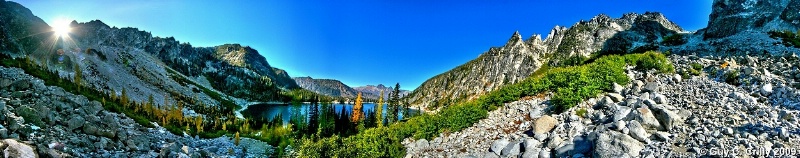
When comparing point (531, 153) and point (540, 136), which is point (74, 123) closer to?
point (531, 153)

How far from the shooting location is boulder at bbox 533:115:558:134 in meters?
16.6

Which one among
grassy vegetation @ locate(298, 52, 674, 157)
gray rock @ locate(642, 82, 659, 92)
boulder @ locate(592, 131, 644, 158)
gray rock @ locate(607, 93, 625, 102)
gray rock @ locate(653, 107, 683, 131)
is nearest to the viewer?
boulder @ locate(592, 131, 644, 158)

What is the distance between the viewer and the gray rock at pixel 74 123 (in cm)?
1906

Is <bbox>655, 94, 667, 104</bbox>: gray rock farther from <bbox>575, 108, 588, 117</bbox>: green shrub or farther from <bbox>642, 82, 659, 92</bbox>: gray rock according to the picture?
<bbox>575, 108, 588, 117</bbox>: green shrub

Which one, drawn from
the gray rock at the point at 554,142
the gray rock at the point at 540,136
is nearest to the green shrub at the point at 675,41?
the gray rock at the point at 540,136

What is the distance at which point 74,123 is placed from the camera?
19250mm

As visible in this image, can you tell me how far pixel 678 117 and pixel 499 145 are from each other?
21.3 ft

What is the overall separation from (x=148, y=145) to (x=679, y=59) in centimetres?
3107

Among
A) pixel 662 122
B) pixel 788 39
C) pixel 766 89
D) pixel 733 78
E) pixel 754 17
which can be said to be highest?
pixel 754 17

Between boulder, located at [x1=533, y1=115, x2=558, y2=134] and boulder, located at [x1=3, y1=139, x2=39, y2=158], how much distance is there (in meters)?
18.6

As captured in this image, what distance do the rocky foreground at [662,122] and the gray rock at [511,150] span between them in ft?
0.19

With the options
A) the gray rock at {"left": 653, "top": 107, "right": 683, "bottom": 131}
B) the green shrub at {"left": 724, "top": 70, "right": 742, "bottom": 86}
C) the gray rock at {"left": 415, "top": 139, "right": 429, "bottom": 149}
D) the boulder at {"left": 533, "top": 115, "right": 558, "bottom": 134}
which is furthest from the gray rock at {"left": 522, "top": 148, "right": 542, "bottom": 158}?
the green shrub at {"left": 724, "top": 70, "right": 742, "bottom": 86}

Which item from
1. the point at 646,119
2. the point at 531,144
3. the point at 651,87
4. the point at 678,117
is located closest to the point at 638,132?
the point at 646,119

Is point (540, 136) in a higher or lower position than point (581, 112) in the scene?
lower
